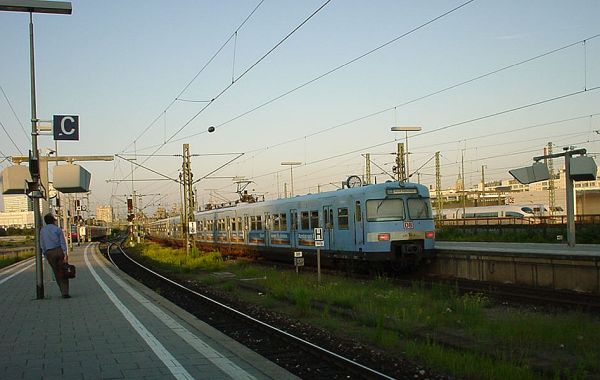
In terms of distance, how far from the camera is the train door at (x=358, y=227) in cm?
1959

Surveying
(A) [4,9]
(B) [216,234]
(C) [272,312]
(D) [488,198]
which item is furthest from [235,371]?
(D) [488,198]

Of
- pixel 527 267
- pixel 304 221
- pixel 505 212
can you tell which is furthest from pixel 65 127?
pixel 505 212

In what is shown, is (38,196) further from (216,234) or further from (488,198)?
(488,198)

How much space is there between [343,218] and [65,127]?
951 cm

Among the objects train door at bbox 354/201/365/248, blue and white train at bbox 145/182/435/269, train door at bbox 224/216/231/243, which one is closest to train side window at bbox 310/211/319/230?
blue and white train at bbox 145/182/435/269

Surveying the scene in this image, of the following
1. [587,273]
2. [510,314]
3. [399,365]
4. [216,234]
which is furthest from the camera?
[216,234]

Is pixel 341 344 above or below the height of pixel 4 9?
below

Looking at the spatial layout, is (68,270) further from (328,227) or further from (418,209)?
(418,209)

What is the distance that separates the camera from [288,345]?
9.94 metres

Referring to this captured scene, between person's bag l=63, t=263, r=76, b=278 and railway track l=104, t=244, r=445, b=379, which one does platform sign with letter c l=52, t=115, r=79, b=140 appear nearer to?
person's bag l=63, t=263, r=76, b=278

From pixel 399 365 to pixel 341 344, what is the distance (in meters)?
1.78

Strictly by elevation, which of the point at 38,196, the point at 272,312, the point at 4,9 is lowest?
the point at 272,312

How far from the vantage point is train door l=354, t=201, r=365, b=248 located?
1959cm

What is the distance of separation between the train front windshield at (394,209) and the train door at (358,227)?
15.0 inches
